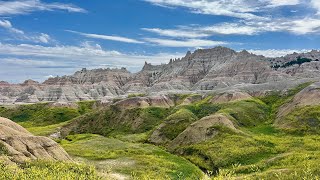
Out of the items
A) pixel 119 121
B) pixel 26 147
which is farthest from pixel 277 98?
pixel 26 147

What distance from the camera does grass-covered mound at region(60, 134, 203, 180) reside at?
6888 cm

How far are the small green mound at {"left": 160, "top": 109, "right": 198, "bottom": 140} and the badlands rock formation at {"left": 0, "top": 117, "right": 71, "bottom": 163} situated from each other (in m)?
55.0

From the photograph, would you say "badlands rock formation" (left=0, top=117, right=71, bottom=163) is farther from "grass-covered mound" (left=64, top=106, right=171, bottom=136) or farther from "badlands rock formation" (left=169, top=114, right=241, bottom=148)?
"grass-covered mound" (left=64, top=106, right=171, bottom=136)

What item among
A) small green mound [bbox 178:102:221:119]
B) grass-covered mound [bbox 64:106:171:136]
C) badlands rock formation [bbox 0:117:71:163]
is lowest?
grass-covered mound [bbox 64:106:171:136]

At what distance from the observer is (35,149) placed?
218 ft

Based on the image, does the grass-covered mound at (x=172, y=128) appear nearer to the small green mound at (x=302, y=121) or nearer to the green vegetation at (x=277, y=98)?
the small green mound at (x=302, y=121)

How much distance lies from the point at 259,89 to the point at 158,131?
3666 inches

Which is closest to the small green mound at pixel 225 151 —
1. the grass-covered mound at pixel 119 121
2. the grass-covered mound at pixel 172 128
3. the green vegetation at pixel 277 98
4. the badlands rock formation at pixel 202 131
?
the badlands rock formation at pixel 202 131

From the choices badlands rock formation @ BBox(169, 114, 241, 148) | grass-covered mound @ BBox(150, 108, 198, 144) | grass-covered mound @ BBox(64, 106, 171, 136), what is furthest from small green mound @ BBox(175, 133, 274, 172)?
grass-covered mound @ BBox(64, 106, 171, 136)

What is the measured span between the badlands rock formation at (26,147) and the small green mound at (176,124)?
5502 cm

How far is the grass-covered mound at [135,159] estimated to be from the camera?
68.9m

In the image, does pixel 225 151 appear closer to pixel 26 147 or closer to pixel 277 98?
pixel 26 147

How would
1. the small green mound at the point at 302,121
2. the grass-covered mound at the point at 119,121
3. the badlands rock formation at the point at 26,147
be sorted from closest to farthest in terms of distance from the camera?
the badlands rock formation at the point at 26,147 < the small green mound at the point at 302,121 < the grass-covered mound at the point at 119,121

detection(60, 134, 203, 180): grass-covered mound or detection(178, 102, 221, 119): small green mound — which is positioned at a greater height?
detection(178, 102, 221, 119): small green mound
